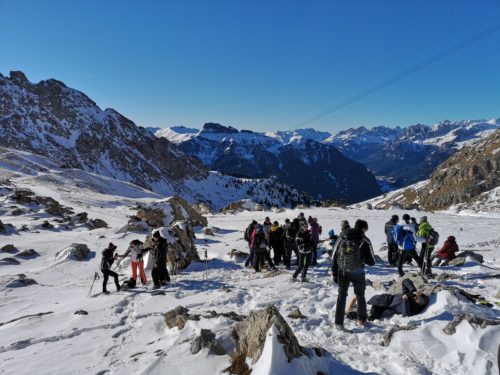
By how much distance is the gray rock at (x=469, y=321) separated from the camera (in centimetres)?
718

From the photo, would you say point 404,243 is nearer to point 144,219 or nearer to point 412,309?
point 412,309

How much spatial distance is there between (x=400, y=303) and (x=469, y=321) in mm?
2512

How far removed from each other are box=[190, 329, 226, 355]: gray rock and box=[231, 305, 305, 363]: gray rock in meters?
0.36

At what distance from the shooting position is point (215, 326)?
8.42m

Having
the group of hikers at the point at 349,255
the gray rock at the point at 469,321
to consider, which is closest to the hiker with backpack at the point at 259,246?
the group of hikers at the point at 349,255

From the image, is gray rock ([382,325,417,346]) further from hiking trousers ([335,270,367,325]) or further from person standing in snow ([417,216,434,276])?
person standing in snow ([417,216,434,276])

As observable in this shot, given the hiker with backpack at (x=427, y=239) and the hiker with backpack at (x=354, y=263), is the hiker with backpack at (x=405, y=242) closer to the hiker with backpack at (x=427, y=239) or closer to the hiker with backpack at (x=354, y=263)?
the hiker with backpack at (x=427, y=239)

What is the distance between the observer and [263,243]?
708 inches

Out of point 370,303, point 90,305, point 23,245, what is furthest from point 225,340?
point 23,245

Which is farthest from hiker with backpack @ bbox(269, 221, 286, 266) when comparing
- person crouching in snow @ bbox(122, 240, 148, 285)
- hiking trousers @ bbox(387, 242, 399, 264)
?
person crouching in snow @ bbox(122, 240, 148, 285)

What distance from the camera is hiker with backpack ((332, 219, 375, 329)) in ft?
30.0

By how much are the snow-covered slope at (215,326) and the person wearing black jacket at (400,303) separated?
267 millimetres

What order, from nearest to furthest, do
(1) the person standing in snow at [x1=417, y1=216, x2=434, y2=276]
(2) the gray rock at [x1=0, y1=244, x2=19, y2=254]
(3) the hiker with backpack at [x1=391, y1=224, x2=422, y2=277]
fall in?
(1) the person standing in snow at [x1=417, y1=216, x2=434, y2=276], (3) the hiker with backpack at [x1=391, y1=224, x2=422, y2=277], (2) the gray rock at [x1=0, y1=244, x2=19, y2=254]

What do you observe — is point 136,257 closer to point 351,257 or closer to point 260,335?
point 351,257
